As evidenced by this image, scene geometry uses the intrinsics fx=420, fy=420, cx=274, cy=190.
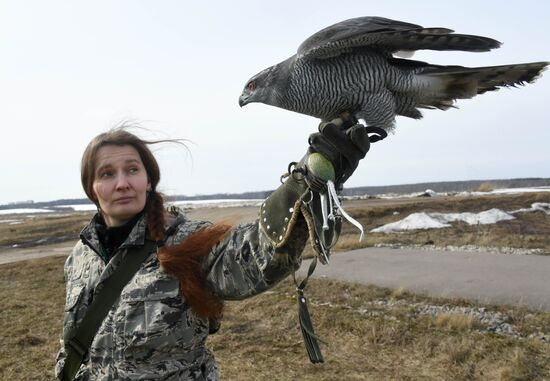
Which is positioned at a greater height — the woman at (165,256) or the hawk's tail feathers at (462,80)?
the hawk's tail feathers at (462,80)

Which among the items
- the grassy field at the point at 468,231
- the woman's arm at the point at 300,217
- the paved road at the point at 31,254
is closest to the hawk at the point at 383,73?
the woman's arm at the point at 300,217

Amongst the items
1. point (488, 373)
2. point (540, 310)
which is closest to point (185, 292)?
point (488, 373)

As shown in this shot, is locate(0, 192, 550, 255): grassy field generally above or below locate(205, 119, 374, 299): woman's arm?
below

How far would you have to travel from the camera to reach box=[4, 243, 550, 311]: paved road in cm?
668

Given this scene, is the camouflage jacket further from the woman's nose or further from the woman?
the woman's nose

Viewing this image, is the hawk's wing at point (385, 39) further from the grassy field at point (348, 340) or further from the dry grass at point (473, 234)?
the dry grass at point (473, 234)

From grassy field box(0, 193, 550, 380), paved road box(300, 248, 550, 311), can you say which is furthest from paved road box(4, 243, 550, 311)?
grassy field box(0, 193, 550, 380)

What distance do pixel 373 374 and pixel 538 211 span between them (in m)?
18.3

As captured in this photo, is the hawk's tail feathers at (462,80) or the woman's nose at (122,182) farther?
the woman's nose at (122,182)

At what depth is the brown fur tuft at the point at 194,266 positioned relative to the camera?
74.5 inches

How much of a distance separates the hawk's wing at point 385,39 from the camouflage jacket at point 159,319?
88 centimetres

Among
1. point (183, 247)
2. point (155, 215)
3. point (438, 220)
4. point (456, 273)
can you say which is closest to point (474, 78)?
point (183, 247)

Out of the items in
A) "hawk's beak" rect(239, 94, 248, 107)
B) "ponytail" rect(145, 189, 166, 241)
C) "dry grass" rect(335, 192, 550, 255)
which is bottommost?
"dry grass" rect(335, 192, 550, 255)

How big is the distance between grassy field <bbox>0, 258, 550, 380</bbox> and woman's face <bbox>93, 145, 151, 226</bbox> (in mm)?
3357
